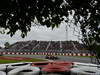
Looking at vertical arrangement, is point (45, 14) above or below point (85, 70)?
above

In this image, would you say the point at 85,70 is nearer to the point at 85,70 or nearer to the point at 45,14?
the point at 85,70

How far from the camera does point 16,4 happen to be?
2.59 meters

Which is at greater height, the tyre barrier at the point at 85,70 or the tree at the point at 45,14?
the tree at the point at 45,14

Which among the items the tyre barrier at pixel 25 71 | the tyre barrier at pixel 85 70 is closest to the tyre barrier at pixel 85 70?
the tyre barrier at pixel 85 70

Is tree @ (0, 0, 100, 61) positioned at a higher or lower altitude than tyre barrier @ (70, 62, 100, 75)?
higher

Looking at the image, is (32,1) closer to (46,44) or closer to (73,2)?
(73,2)

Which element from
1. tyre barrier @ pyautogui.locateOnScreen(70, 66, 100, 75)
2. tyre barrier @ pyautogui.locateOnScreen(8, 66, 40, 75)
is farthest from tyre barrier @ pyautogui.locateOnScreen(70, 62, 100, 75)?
tyre barrier @ pyautogui.locateOnScreen(8, 66, 40, 75)

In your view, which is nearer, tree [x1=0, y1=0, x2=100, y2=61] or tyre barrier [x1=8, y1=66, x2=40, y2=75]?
tree [x1=0, y1=0, x2=100, y2=61]

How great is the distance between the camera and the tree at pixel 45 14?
2500mm

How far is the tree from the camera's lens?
250 centimetres

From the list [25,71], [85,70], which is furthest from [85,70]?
[25,71]

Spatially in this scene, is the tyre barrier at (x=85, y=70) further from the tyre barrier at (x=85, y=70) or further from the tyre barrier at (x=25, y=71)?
the tyre barrier at (x=25, y=71)

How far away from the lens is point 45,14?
289cm

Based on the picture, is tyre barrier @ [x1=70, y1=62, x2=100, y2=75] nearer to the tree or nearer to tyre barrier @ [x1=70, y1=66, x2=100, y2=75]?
tyre barrier @ [x1=70, y1=66, x2=100, y2=75]
